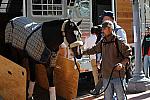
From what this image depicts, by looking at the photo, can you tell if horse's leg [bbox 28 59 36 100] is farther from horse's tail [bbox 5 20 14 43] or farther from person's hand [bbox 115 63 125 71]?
person's hand [bbox 115 63 125 71]

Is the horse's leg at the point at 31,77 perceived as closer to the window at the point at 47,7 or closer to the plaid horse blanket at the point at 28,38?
the plaid horse blanket at the point at 28,38

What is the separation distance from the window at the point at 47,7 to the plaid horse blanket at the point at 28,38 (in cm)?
152

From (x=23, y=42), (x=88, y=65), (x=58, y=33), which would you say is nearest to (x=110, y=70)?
(x=58, y=33)

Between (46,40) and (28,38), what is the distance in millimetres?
405

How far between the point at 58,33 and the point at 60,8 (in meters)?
2.26

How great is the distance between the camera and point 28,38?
299 inches

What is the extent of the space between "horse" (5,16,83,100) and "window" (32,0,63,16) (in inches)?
67.3

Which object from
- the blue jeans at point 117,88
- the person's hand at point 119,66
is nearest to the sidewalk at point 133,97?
the blue jeans at point 117,88

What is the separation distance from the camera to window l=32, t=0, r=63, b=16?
9.54m

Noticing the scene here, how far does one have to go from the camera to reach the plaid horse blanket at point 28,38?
7418 mm

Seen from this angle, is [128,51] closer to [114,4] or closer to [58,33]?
[58,33]

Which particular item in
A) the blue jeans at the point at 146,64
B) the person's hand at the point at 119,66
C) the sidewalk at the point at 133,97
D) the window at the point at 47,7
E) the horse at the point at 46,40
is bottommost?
the sidewalk at the point at 133,97

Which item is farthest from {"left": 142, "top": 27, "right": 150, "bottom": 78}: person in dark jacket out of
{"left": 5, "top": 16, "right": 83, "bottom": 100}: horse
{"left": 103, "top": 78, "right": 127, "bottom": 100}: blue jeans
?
{"left": 103, "top": 78, "right": 127, "bottom": 100}: blue jeans

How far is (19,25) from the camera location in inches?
311
